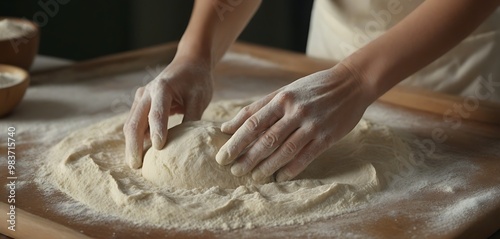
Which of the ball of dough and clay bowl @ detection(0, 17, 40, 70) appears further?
clay bowl @ detection(0, 17, 40, 70)

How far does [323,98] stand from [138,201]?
1.53 ft

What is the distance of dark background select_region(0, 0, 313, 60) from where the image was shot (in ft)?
11.7

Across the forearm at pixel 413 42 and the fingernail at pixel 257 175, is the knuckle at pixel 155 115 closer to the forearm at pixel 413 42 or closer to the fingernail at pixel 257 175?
the fingernail at pixel 257 175

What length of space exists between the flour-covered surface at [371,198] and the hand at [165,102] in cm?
23

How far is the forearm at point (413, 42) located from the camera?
1590 millimetres

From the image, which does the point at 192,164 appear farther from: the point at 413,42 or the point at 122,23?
the point at 122,23

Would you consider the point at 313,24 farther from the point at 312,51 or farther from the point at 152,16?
the point at 152,16

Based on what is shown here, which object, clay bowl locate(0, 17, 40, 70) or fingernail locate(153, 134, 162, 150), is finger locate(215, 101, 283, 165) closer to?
fingernail locate(153, 134, 162, 150)

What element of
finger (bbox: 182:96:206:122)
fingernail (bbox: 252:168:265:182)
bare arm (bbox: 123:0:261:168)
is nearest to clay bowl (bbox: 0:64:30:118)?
bare arm (bbox: 123:0:261:168)

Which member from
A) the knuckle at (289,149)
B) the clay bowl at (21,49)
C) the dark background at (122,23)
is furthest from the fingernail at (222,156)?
the dark background at (122,23)

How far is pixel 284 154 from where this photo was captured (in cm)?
147

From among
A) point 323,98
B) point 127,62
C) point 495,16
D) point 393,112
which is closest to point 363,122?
point 393,112

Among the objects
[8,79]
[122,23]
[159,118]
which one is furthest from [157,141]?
[122,23]

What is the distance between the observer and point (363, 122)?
6.09 feet
